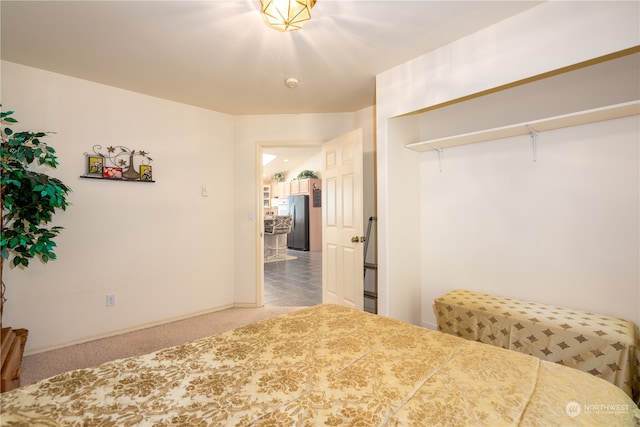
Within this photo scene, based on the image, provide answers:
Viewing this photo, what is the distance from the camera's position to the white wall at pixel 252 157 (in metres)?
3.82

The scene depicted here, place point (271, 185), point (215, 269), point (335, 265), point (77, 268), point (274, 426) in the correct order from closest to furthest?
point (274, 426) < point (77, 268) < point (335, 265) < point (215, 269) < point (271, 185)

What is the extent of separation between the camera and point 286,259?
7.42 m

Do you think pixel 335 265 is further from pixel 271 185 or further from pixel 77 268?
pixel 271 185

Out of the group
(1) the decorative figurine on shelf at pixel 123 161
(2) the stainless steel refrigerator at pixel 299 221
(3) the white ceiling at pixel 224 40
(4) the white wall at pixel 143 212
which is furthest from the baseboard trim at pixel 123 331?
(2) the stainless steel refrigerator at pixel 299 221

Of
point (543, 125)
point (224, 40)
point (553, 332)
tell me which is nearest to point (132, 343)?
point (224, 40)

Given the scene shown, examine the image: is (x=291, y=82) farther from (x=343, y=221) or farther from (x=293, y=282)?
(x=293, y=282)

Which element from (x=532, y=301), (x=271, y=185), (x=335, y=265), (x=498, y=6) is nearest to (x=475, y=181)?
(x=532, y=301)

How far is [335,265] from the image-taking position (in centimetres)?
346

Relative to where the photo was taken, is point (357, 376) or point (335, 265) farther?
point (335, 265)

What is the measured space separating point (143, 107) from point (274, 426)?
11.0ft

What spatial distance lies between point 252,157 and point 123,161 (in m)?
1.41

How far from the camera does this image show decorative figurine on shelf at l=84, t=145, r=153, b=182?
2.82 m

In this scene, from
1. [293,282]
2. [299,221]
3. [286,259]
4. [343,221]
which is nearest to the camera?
[343,221]

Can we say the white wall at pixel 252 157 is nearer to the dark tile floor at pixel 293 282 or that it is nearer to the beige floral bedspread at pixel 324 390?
the dark tile floor at pixel 293 282
